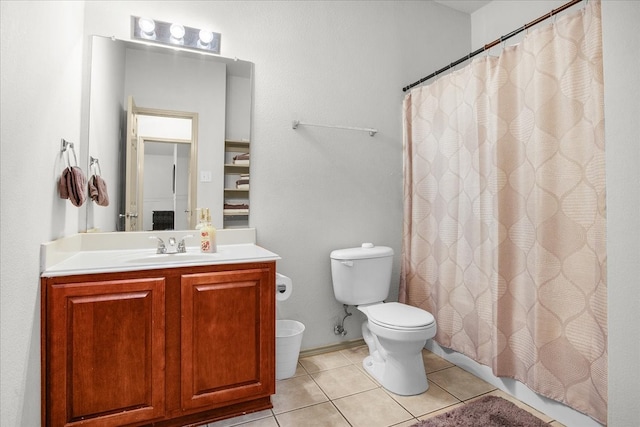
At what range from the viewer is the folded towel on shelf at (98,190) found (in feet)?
6.02

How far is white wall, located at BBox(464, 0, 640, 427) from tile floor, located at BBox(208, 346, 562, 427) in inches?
19.2

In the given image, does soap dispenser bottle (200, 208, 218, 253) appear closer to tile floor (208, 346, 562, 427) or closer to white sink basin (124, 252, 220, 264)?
white sink basin (124, 252, 220, 264)

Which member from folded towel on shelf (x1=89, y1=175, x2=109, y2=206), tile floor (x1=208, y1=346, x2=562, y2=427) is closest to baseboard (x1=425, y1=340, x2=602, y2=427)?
tile floor (x1=208, y1=346, x2=562, y2=427)

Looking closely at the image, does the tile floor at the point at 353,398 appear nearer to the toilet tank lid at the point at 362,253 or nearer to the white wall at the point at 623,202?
the white wall at the point at 623,202

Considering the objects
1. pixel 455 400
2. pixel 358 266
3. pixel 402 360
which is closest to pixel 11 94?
pixel 358 266

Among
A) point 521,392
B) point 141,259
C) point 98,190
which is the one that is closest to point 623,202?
point 521,392

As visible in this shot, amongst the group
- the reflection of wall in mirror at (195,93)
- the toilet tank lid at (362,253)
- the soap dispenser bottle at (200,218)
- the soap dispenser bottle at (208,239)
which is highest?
the reflection of wall in mirror at (195,93)

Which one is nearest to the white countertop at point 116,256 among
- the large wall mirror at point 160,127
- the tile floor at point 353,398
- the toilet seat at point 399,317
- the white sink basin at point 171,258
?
the white sink basin at point 171,258

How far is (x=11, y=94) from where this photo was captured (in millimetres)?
1096

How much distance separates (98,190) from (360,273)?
5.44 feet

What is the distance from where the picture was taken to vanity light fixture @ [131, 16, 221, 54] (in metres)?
1.97

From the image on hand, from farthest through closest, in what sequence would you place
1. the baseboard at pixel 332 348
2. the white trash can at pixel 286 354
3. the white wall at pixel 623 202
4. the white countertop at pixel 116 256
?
the baseboard at pixel 332 348
the white trash can at pixel 286 354
the white countertop at pixel 116 256
the white wall at pixel 623 202

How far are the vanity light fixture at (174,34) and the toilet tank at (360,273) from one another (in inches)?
62.5

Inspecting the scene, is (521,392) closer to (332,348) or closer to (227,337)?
(332,348)
